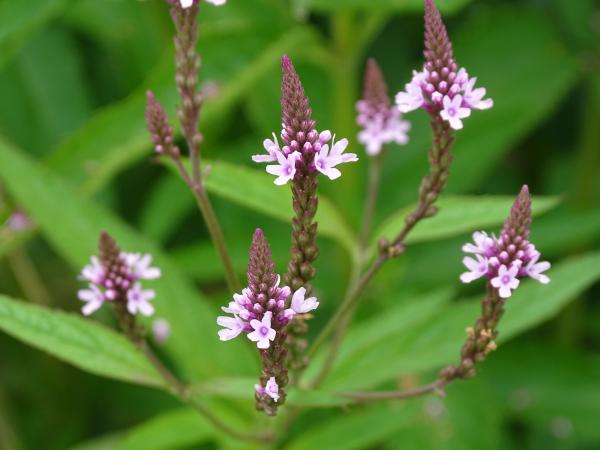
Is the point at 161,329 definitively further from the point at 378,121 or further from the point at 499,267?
the point at 499,267

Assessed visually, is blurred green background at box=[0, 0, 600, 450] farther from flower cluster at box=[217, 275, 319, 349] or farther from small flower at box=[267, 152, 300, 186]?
small flower at box=[267, 152, 300, 186]

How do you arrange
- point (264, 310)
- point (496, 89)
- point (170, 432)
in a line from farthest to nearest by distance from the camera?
point (496, 89) < point (170, 432) < point (264, 310)

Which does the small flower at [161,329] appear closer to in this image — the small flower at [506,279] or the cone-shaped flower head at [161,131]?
the cone-shaped flower head at [161,131]

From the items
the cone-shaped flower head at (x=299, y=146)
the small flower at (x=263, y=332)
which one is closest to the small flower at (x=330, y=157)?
the cone-shaped flower head at (x=299, y=146)

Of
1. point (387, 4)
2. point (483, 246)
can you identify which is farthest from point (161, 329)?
point (387, 4)

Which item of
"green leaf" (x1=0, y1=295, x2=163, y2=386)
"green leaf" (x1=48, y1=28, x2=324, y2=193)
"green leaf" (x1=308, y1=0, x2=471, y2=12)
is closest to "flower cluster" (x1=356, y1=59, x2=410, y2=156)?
"green leaf" (x1=308, y1=0, x2=471, y2=12)

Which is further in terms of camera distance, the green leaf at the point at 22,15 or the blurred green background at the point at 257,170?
the blurred green background at the point at 257,170
